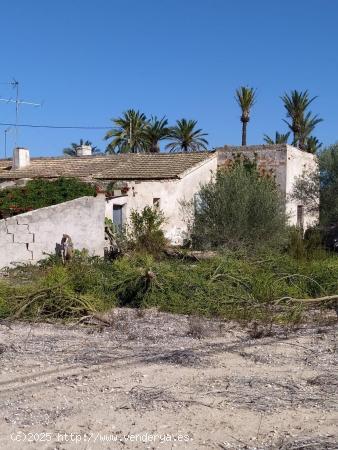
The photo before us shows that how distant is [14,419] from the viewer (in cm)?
504

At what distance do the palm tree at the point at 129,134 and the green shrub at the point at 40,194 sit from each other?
85.8 feet

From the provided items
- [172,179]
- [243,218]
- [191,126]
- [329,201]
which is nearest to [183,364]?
[243,218]

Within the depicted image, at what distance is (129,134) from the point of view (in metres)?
46.8

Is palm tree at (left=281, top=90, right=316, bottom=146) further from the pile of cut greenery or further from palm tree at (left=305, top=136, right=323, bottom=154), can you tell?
the pile of cut greenery

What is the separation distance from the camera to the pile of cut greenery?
9578 mm

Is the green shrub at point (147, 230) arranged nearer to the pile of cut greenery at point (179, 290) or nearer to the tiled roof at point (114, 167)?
the tiled roof at point (114, 167)

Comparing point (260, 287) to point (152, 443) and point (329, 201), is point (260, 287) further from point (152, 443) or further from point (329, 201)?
point (329, 201)

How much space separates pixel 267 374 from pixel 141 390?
1.55m

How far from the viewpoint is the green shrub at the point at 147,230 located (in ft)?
60.1

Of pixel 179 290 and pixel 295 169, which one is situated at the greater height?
pixel 295 169

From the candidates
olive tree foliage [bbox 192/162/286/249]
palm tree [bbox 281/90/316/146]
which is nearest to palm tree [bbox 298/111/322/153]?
palm tree [bbox 281/90/316/146]

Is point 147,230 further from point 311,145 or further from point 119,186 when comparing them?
point 311,145

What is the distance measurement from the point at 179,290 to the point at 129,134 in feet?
124

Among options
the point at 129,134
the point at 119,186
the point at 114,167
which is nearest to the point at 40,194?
the point at 119,186
